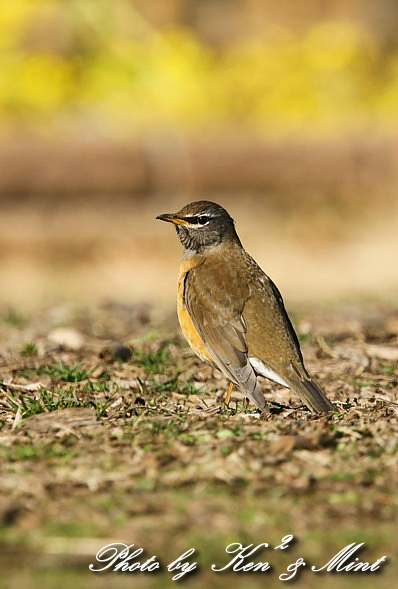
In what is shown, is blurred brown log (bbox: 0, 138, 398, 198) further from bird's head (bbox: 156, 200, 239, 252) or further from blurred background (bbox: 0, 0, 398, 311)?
bird's head (bbox: 156, 200, 239, 252)

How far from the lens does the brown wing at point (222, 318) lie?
5793mm

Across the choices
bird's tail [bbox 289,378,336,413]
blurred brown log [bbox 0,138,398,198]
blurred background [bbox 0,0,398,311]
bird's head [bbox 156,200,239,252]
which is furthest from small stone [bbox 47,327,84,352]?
blurred brown log [bbox 0,138,398,198]

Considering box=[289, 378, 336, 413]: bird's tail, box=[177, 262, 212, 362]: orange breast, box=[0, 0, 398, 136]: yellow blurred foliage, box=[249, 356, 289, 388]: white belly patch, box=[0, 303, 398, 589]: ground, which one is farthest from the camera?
box=[0, 0, 398, 136]: yellow blurred foliage

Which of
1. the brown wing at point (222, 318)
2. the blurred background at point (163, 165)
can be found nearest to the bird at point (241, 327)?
the brown wing at point (222, 318)

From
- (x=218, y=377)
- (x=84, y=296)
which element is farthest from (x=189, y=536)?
(x=84, y=296)

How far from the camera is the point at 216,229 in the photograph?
6738mm

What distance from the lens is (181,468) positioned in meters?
4.51

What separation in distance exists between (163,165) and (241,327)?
6.87 metres

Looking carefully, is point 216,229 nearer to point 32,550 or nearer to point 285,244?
point 32,550

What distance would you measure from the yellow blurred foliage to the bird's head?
6.66m

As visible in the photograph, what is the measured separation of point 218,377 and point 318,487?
7.49 ft

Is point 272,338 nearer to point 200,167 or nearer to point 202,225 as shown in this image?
point 202,225

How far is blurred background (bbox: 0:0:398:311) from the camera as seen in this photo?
1252cm

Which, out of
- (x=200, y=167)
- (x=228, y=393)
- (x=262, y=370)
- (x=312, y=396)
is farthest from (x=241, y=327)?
(x=200, y=167)
